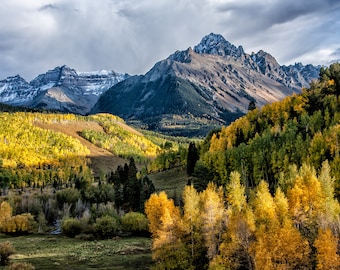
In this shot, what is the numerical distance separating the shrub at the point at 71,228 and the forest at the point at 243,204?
31 centimetres

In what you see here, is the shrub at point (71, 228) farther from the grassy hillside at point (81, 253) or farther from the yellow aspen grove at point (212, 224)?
the yellow aspen grove at point (212, 224)

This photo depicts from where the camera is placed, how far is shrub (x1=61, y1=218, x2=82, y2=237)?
11894 centimetres

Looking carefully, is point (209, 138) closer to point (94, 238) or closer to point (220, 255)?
point (94, 238)

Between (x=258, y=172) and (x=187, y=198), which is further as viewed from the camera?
(x=258, y=172)

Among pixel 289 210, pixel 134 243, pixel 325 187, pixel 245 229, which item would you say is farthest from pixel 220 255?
pixel 134 243

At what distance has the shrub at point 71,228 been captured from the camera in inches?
4683

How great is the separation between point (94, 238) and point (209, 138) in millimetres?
95341

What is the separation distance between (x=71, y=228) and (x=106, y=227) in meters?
12.9

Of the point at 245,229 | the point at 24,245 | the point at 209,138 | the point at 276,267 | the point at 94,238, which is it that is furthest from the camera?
the point at 209,138

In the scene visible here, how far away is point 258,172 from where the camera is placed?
411 ft

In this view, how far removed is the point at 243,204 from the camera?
80250 millimetres

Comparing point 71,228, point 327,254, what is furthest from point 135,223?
point 327,254

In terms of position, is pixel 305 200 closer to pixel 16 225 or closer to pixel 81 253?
pixel 81 253

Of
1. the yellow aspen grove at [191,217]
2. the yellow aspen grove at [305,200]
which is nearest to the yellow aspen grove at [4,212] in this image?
the yellow aspen grove at [191,217]
